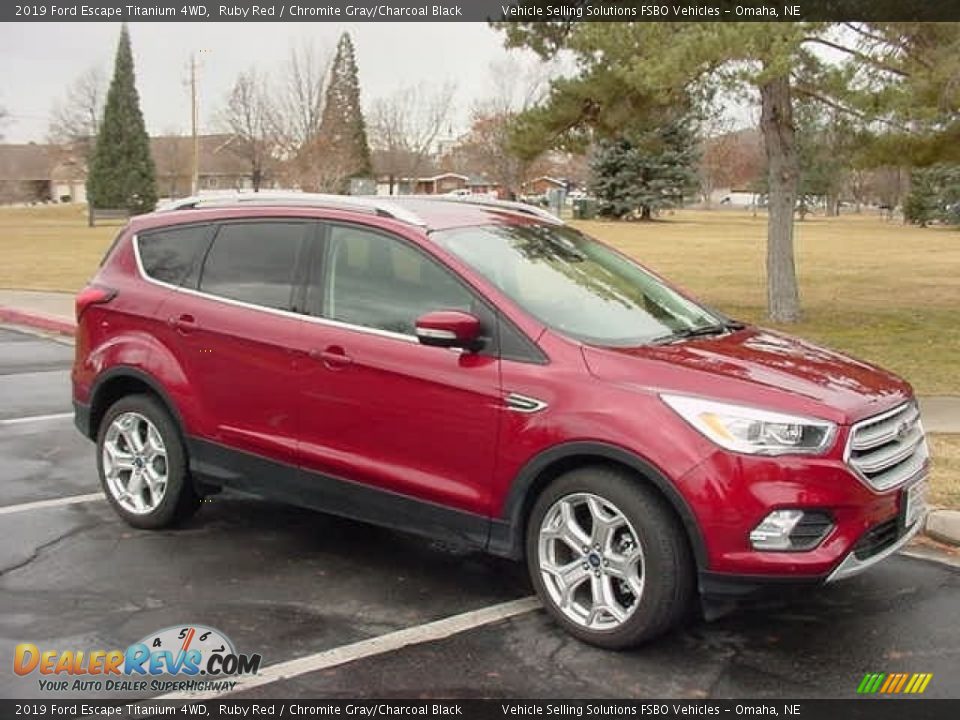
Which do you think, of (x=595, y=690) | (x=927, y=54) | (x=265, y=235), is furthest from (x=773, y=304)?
(x=595, y=690)

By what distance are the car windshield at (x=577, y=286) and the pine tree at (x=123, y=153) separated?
6129 centimetres

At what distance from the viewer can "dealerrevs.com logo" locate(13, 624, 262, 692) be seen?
12.5 feet

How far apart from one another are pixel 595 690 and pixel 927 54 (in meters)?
11.0

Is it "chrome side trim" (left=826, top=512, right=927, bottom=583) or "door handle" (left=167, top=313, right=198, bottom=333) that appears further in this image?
"door handle" (left=167, top=313, right=198, bottom=333)

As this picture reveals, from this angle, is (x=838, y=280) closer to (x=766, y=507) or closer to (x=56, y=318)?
(x=56, y=318)

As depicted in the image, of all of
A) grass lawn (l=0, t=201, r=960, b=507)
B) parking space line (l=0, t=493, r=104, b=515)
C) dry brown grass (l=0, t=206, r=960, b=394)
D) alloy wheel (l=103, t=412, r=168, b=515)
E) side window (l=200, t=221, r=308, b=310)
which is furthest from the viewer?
dry brown grass (l=0, t=206, r=960, b=394)

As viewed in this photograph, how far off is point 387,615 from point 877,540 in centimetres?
205

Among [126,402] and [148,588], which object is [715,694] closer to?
[148,588]

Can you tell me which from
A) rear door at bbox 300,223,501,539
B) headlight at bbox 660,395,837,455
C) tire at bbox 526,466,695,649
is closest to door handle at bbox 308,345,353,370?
rear door at bbox 300,223,501,539

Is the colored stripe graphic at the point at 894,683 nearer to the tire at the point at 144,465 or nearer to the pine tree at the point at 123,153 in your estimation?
the tire at the point at 144,465

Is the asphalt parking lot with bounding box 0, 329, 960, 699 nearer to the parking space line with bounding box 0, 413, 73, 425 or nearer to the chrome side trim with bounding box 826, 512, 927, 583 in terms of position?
the chrome side trim with bounding box 826, 512, 927, 583

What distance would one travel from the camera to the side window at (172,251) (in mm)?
5625

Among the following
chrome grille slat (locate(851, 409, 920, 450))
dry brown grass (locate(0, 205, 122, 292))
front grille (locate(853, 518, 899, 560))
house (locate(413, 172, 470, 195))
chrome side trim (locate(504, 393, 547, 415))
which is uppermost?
house (locate(413, 172, 470, 195))

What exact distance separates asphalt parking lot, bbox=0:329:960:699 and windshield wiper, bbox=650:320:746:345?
1.23 m
